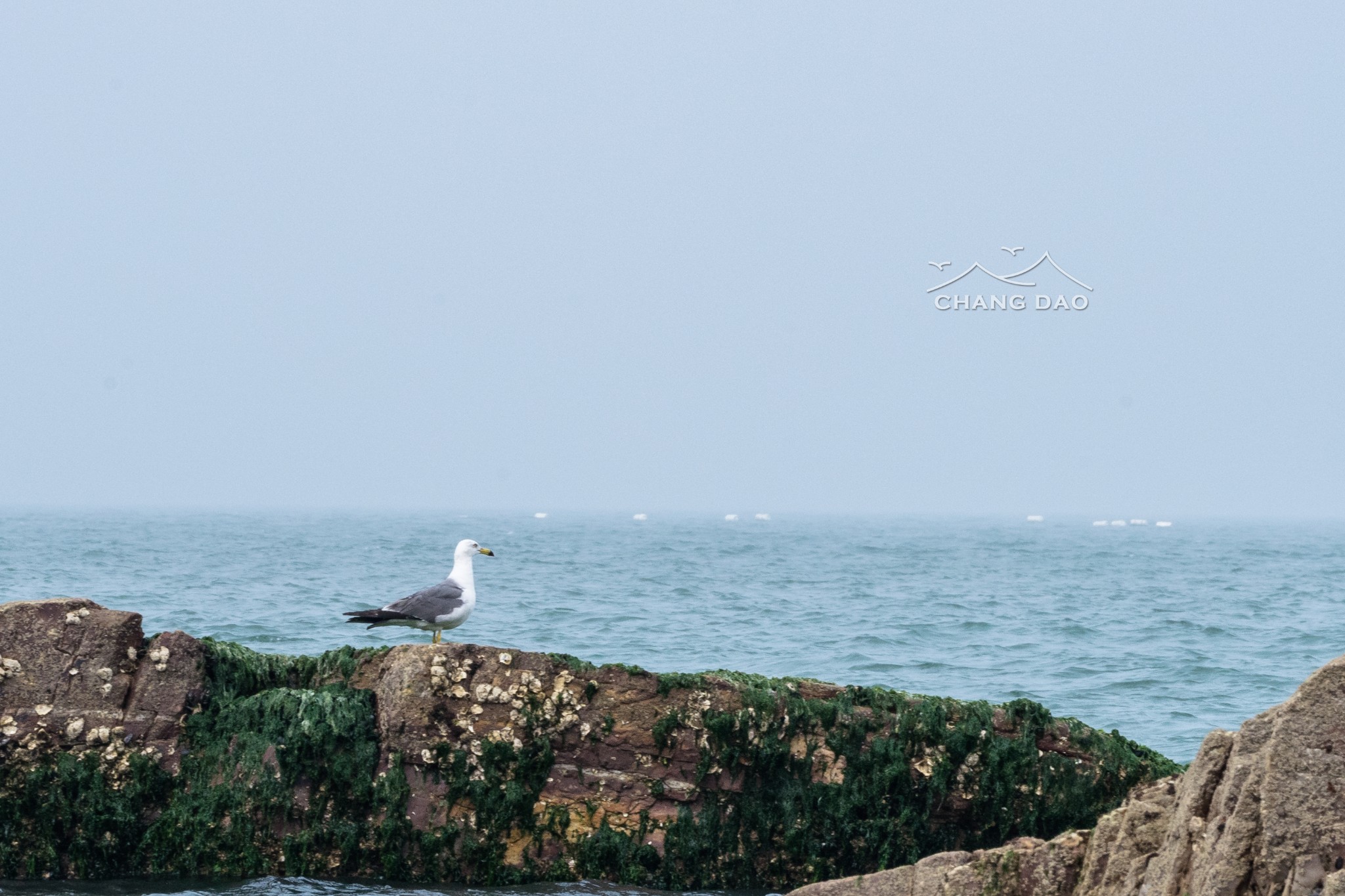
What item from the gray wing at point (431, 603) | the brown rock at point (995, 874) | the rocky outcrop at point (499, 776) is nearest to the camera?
the brown rock at point (995, 874)

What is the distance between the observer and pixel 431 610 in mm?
9195

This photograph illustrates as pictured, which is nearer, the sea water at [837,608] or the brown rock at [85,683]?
the brown rock at [85,683]

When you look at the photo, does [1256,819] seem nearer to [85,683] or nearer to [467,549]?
[85,683]

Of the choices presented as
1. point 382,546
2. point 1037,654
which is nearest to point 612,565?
point 382,546

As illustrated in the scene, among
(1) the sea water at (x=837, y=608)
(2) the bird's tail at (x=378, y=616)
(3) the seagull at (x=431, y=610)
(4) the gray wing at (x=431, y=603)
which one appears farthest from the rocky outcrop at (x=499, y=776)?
(4) the gray wing at (x=431, y=603)

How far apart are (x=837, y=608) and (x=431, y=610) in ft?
64.5

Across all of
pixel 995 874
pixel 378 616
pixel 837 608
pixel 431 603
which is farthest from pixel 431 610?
pixel 837 608

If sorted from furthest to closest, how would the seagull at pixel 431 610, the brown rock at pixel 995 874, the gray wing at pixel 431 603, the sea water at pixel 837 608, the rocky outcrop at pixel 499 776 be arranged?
the sea water at pixel 837 608
the gray wing at pixel 431 603
the seagull at pixel 431 610
the rocky outcrop at pixel 499 776
the brown rock at pixel 995 874

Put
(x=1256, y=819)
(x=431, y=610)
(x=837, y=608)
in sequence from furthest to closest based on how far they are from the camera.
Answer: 1. (x=837, y=608)
2. (x=431, y=610)
3. (x=1256, y=819)

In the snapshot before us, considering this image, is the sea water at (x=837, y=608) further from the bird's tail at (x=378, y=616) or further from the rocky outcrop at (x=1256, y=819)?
the rocky outcrop at (x=1256, y=819)

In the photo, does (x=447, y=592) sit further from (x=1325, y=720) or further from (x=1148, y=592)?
(x=1148, y=592)

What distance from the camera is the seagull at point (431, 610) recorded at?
9.00 meters

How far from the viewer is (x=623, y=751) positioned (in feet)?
25.1

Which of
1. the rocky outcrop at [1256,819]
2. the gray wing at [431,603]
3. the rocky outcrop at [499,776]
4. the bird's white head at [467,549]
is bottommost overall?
the rocky outcrop at [499,776]
